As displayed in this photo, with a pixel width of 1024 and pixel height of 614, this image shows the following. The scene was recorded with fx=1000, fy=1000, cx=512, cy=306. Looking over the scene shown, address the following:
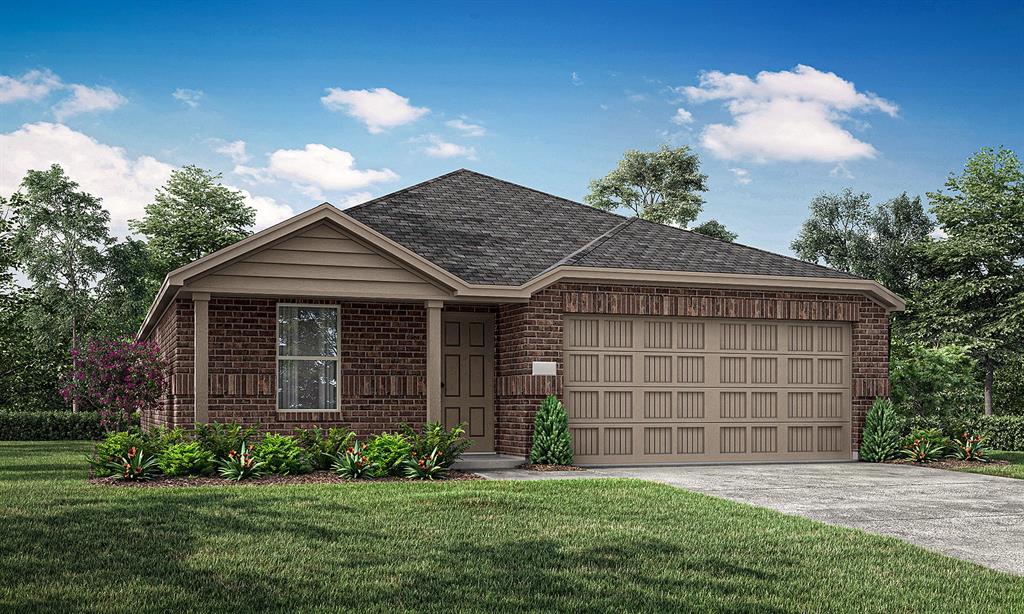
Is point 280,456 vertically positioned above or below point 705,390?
below

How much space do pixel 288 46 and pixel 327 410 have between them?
13.0 m

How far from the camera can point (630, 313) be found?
15578 mm

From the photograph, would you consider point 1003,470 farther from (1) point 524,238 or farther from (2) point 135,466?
(2) point 135,466

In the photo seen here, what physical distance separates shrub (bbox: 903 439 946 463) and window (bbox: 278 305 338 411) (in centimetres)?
927

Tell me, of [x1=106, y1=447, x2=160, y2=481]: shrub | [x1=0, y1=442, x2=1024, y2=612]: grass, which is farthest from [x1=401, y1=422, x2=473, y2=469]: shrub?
[x1=106, y1=447, x2=160, y2=481]: shrub

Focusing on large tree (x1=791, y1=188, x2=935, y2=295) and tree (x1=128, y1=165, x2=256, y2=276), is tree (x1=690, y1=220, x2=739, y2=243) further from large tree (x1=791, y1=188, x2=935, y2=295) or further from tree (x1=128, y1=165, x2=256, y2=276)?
tree (x1=128, y1=165, x2=256, y2=276)

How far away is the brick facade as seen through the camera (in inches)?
576

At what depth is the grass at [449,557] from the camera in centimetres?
631

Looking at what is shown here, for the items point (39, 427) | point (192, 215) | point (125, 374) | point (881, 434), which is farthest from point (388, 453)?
point (192, 215)

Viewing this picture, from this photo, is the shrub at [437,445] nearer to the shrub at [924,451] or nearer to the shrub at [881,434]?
the shrub at [881,434]

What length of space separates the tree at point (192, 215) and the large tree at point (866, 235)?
74.3 feet

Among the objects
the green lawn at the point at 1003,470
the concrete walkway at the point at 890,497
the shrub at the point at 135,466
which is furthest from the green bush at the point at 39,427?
the green lawn at the point at 1003,470

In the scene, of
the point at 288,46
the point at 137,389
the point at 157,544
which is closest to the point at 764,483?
the point at 157,544

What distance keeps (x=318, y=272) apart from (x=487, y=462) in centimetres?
372
